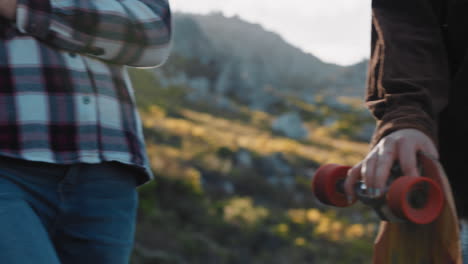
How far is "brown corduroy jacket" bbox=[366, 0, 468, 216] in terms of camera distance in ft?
4.22

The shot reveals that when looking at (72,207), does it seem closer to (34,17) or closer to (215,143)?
(34,17)

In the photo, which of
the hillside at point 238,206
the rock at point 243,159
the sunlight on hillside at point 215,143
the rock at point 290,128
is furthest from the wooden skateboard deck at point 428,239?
the rock at point 290,128

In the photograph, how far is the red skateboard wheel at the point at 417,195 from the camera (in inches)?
38.5

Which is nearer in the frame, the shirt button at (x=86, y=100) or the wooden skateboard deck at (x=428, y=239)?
the wooden skateboard deck at (x=428, y=239)

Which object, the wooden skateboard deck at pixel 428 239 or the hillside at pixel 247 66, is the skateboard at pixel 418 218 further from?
the hillside at pixel 247 66

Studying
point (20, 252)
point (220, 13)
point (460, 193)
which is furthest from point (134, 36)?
point (220, 13)

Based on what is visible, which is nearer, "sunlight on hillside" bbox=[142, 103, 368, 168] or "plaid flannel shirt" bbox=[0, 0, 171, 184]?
"plaid flannel shirt" bbox=[0, 0, 171, 184]

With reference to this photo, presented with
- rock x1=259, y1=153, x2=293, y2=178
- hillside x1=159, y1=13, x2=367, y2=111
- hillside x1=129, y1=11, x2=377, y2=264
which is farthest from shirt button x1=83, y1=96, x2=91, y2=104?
hillside x1=159, y1=13, x2=367, y2=111

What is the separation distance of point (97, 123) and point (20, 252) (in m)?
0.39

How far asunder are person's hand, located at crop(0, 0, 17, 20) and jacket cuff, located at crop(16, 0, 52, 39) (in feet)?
0.04

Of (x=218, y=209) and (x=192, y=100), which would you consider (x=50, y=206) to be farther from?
(x=192, y=100)

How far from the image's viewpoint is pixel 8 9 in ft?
4.14

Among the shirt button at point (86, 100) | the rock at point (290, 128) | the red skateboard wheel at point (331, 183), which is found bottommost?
the rock at point (290, 128)

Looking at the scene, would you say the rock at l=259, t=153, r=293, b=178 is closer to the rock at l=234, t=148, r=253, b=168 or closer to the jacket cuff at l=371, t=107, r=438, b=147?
the rock at l=234, t=148, r=253, b=168
